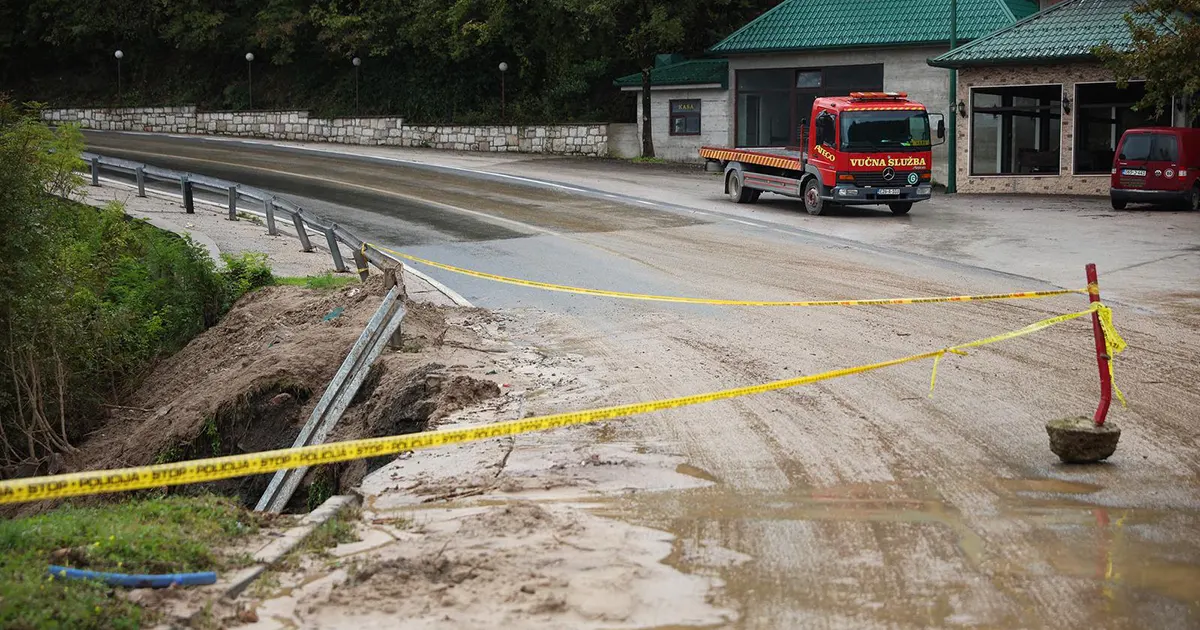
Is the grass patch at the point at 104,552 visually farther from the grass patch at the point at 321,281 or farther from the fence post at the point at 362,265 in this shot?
the grass patch at the point at 321,281

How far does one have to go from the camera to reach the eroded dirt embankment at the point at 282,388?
36.4 ft

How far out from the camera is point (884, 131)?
26.6m

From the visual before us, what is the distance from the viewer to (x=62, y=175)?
16156 millimetres

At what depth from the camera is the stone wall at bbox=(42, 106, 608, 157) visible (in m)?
43.2

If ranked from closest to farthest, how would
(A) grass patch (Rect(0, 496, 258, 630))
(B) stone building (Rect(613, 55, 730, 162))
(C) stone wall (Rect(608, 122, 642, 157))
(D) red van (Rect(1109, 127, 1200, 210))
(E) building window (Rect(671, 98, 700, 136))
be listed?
(A) grass patch (Rect(0, 496, 258, 630)), (D) red van (Rect(1109, 127, 1200, 210)), (B) stone building (Rect(613, 55, 730, 162)), (E) building window (Rect(671, 98, 700, 136)), (C) stone wall (Rect(608, 122, 642, 157))

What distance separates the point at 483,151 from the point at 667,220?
20353 millimetres

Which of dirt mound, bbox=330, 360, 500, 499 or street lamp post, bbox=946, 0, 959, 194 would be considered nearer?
dirt mound, bbox=330, 360, 500, 499

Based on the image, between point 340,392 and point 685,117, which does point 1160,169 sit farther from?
point 340,392

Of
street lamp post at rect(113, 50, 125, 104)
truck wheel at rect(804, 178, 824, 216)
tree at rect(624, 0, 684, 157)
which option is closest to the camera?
truck wheel at rect(804, 178, 824, 216)

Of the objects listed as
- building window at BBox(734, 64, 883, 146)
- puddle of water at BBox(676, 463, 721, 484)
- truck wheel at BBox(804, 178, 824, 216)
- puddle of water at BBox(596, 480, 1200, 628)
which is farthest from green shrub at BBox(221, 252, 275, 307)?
building window at BBox(734, 64, 883, 146)

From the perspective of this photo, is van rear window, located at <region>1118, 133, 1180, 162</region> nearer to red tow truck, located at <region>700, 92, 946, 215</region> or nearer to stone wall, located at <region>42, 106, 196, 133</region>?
red tow truck, located at <region>700, 92, 946, 215</region>

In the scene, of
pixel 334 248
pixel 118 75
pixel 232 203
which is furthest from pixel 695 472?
pixel 118 75

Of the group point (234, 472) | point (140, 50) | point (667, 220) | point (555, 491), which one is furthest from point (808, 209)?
point (140, 50)

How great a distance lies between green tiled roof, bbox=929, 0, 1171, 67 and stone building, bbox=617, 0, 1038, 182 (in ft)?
10.1
